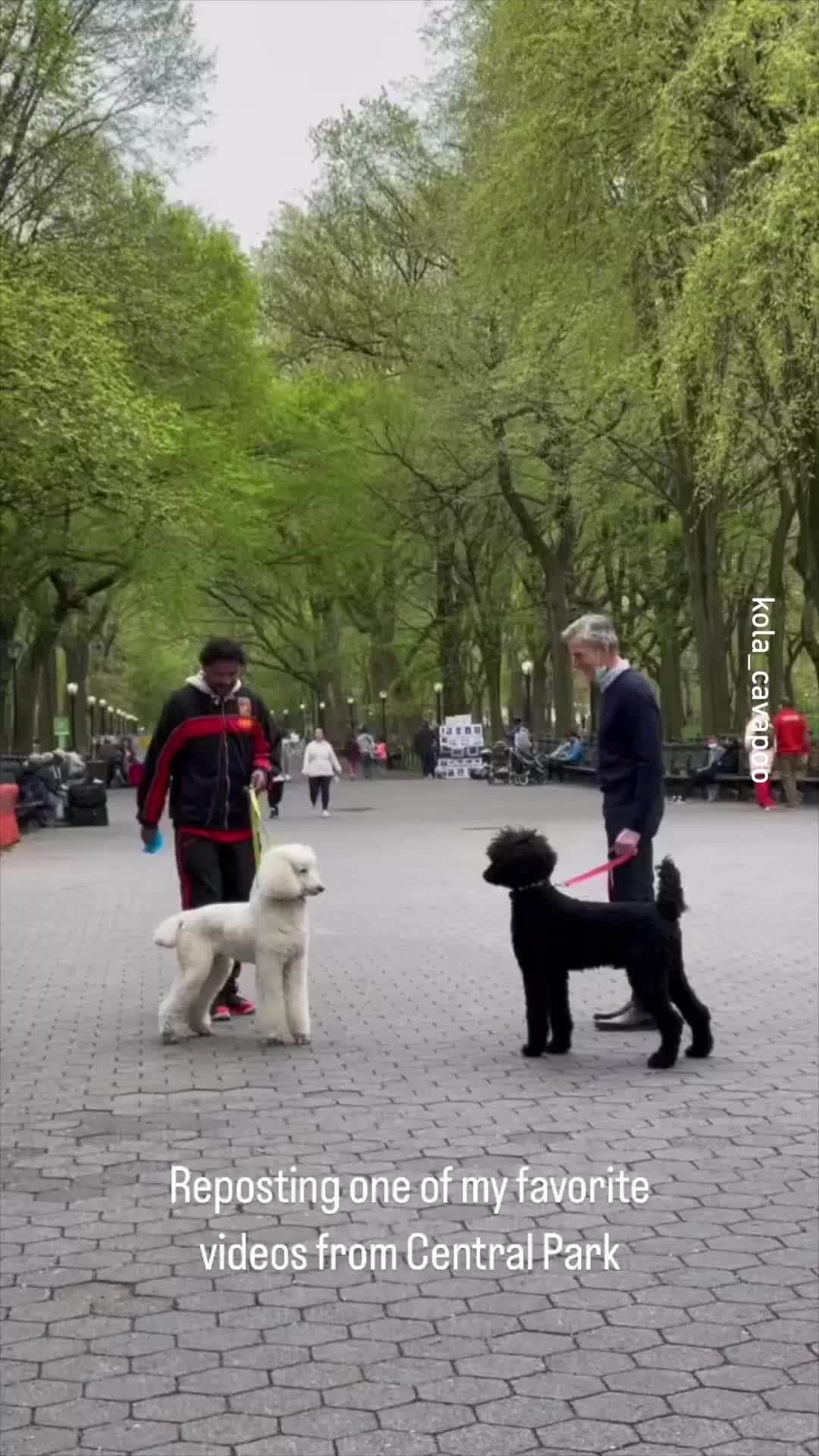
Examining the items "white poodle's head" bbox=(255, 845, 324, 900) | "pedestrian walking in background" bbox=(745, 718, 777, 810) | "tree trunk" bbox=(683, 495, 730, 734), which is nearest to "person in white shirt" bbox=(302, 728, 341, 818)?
"tree trunk" bbox=(683, 495, 730, 734)

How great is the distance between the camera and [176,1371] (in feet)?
13.4

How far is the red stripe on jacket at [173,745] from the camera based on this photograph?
337 inches

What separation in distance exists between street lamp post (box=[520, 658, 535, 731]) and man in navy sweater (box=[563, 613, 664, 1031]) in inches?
1853

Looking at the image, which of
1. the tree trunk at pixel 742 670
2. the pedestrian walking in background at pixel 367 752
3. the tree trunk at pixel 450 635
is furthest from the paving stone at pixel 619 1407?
the pedestrian walking in background at pixel 367 752

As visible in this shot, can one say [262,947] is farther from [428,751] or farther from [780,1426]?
[428,751]

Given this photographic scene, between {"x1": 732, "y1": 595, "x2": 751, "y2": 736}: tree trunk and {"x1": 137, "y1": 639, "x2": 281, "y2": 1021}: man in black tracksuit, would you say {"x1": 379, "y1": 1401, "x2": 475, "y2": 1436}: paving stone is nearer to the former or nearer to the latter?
{"x1": 137, "y1": 639, "x2": 281, "y2": 1021}: man in black tracksuit

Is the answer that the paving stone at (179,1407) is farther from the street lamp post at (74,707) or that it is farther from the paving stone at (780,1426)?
the street lamp post at (74,707)

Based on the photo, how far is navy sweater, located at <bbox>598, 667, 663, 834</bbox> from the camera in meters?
7.88

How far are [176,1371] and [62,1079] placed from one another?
11.3ft

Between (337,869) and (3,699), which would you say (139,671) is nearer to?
(3,699)

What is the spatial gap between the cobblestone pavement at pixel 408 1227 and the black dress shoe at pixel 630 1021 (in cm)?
10

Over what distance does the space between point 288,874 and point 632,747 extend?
5.30 feet

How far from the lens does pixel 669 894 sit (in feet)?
23.3

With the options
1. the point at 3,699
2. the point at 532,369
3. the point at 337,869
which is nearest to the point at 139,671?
the point at 3,699
